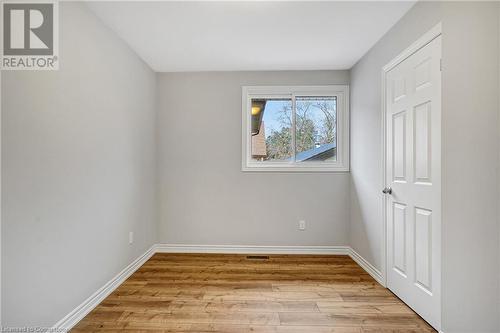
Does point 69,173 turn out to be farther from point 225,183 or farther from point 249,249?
point 249,249

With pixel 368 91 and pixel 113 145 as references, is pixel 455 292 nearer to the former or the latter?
pixel 368 91

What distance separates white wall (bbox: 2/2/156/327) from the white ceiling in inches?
10.8

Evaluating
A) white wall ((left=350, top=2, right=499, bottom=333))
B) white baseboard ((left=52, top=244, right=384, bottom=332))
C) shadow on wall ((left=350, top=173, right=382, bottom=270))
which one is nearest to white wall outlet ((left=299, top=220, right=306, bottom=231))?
white baseboard ((left=52, top=244, right=384, bottom=332))

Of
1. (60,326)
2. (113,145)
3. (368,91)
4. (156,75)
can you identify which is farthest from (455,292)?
(156,75)

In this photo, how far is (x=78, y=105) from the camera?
2004 mm

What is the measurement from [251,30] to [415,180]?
1913 mm

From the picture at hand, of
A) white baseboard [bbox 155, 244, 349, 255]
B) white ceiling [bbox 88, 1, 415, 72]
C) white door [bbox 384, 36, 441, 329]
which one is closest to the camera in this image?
white door [bbox 384, 36, 441, 329]

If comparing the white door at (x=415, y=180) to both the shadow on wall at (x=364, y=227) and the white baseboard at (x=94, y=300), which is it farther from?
the white baseboard at (x=94, y=300)

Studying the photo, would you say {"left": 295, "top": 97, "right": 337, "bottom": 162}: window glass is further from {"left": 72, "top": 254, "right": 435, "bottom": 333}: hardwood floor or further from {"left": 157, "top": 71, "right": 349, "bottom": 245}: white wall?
{"left": 72, "top": 254, "right": 435, "bottom": 333}: hardwood floor

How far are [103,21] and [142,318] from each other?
2.47m

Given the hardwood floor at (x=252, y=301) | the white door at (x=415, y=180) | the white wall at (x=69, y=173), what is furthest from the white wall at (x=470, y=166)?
the white wall at (x=69, y=173)

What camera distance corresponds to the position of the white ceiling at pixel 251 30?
2.14 metres

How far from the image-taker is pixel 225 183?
3590 millimetres

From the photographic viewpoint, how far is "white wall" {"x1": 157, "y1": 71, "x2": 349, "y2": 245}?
3553 mm
